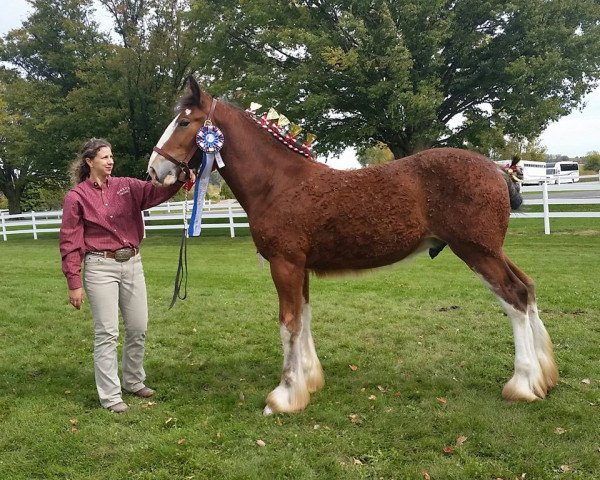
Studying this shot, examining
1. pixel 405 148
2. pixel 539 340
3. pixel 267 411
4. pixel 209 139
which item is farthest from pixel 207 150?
pixel 405 148

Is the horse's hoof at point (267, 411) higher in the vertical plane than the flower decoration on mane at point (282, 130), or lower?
lower

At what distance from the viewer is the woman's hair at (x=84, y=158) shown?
4.06 meters

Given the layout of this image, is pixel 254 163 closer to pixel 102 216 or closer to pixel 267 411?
pixel 102 216

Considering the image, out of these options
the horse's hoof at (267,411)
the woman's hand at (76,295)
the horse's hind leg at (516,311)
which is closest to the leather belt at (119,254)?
the woman's hand at (76,295)

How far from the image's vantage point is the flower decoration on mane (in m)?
4.22

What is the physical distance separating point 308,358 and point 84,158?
257 centimetres

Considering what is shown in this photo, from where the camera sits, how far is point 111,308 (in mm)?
4035

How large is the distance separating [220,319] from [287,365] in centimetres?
293

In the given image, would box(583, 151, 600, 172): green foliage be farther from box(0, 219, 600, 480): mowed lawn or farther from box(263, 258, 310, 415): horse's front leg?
box(263, 258, 310, 415): horse's front leg

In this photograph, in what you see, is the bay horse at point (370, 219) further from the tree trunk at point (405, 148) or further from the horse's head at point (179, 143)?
the tree trunk at point (405, 148)

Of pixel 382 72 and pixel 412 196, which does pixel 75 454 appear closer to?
pixel 412 196

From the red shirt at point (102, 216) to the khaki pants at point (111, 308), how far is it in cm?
12

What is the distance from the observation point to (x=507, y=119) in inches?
663

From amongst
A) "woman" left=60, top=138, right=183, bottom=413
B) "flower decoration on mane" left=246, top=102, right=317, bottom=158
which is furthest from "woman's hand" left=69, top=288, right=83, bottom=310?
"flower decoration on mane" left=246, top=102, right=317, bottom=158
